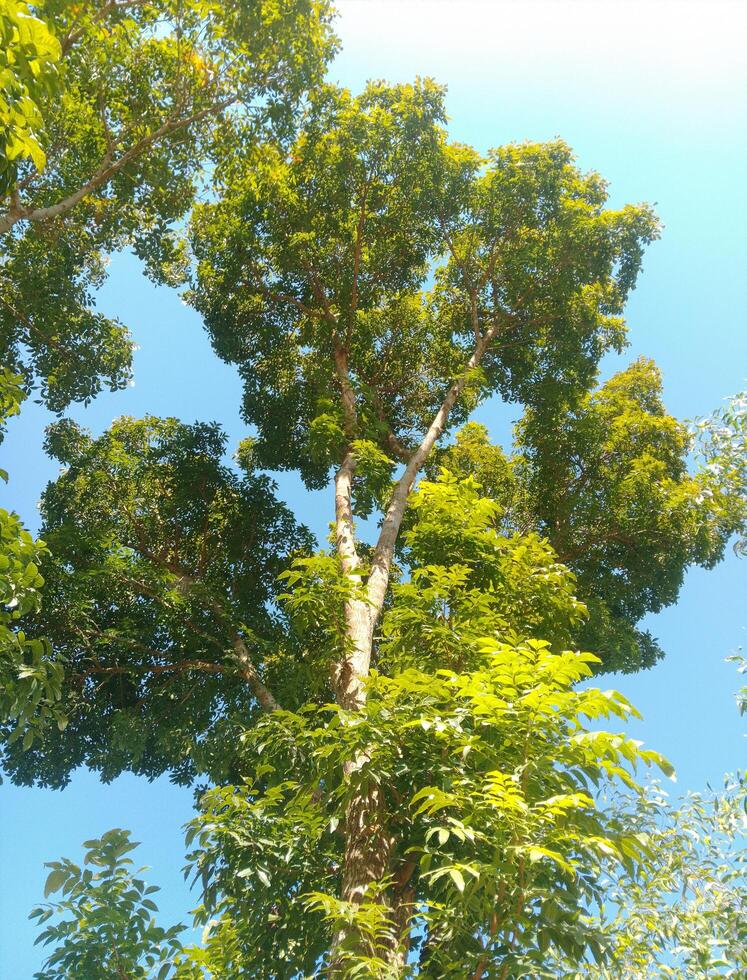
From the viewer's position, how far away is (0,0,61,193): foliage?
4.04 m

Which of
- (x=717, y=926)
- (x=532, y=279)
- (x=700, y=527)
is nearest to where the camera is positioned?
(x=717, y=926)

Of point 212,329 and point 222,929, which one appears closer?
point 222,929


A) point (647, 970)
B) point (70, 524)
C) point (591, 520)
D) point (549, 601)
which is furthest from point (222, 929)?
point (591, 520)

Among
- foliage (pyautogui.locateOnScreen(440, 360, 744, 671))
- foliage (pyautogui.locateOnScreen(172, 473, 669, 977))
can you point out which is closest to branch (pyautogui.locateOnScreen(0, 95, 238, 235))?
foliage (pyautogui.locateOnScreen(172, 473, 669, 977))

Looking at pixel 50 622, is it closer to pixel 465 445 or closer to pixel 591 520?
pixel 465 445

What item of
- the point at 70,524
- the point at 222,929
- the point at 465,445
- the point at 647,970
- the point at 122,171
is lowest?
the point at 647,970

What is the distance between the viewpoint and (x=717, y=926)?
7000 millimetres

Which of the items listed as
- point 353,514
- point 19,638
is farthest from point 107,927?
point 353,514

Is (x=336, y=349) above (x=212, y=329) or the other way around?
the other way around

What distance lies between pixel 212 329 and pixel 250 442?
240cm

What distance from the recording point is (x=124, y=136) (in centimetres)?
1039

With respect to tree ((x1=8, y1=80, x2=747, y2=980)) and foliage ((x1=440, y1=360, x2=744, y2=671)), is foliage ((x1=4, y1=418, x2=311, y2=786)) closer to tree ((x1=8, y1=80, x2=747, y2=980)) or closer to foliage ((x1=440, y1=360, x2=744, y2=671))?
tree ((x1=8, y1=80, x2=747, y2=980))

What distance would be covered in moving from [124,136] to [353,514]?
6.10 meters

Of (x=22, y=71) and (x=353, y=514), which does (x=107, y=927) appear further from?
(x=353, y=514)
